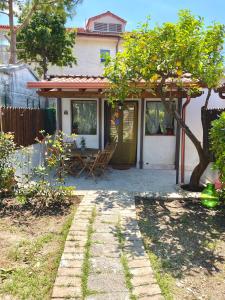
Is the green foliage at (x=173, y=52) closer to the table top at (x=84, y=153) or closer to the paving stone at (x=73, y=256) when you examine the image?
the table top at (x=84, y=153)

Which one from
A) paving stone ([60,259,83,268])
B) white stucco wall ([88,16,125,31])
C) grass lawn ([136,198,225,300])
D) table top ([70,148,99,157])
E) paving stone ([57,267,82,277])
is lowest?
grass lawn ([136,198,225,300])

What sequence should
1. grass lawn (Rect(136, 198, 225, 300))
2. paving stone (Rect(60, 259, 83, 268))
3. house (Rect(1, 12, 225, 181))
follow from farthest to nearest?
house (Rect(1, 12, 225, 181)) → paving stone (Rect(60, 259, 83, 268)) → grass lawn (Rect(136, 198, 225, 300))

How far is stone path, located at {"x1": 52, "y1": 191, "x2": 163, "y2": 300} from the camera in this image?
10.3 feet

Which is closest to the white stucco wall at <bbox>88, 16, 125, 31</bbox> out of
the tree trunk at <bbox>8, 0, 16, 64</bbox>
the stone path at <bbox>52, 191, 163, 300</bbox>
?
the tree trunk at <bbox>8, 0, 16, 64</bbox>

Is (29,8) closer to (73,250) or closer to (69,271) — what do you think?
(73,250)

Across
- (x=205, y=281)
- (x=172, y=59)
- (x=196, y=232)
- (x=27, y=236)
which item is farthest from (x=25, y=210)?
(x=172, y=59)

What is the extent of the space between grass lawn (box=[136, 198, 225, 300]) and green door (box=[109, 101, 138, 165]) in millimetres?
3786

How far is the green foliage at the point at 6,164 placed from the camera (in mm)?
6125

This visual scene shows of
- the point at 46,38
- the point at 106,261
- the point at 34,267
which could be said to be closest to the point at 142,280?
the point at 106,261

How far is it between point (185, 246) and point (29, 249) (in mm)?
2337

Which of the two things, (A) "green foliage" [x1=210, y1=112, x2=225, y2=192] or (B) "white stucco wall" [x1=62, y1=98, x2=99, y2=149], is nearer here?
(A) "green foliage" [x1=210, y1=112, x2=225, y2=192]

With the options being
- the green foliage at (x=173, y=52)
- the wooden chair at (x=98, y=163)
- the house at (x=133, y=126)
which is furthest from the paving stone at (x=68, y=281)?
the house at (x=133, y=126)

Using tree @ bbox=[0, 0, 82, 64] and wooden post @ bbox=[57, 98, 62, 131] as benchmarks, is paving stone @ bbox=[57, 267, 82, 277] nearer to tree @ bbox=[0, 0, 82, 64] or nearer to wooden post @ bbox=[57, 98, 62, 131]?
wooden post @ bbox=[57, 98, 62, 131]

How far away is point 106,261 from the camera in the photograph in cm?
378
